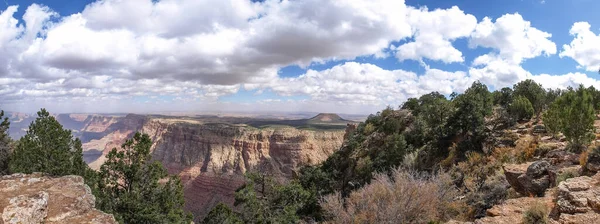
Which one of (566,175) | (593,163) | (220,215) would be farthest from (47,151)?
(593,163)

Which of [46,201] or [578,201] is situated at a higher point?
[578,201]

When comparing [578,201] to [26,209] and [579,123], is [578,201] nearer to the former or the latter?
[579,123]

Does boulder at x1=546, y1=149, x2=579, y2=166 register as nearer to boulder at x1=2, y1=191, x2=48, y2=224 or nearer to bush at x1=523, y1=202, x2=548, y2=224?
bush at x1=523, y1=202, x2=548, y2=224

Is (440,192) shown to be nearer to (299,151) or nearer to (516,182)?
(516,182)

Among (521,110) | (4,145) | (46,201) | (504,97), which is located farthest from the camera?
(504,97)

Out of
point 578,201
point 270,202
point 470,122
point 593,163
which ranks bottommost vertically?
point 270,202

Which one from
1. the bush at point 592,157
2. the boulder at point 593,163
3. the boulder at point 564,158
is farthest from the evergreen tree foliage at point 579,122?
the boulder at point 593,163
